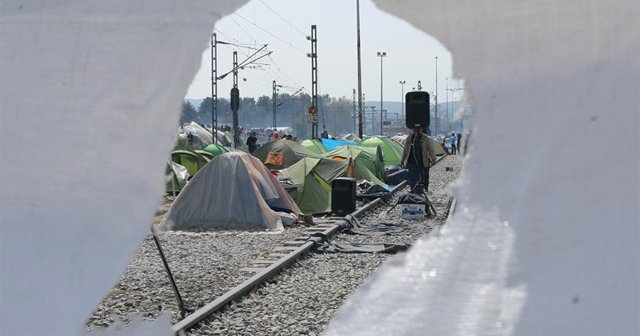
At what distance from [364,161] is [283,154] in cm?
296

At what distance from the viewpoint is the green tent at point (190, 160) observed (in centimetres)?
2216

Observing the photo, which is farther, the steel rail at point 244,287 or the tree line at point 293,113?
the tree line at point 293,113

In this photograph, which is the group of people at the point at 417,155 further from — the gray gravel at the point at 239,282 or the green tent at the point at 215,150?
the green tent at the point at 215,150

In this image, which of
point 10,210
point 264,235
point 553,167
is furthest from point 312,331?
point 264,235

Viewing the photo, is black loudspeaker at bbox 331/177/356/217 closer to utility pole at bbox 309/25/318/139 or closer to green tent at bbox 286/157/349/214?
green tent at bbox 286/157/349/214

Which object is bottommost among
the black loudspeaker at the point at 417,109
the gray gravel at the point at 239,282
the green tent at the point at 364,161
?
the gray gravel at the point at 239,282

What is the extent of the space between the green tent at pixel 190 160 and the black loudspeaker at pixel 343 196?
24.2 feet

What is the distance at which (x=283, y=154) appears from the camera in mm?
20797

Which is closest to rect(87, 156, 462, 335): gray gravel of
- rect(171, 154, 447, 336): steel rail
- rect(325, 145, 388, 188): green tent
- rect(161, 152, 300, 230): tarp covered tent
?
rect(171, 154, 447, 336): steel rail

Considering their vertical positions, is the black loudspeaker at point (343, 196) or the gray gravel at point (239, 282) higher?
the black loudspeaker at point (343, 196)

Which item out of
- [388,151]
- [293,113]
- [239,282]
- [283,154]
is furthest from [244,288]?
[293,113]

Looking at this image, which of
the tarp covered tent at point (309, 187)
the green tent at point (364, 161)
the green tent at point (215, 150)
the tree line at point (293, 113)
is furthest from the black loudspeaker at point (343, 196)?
the tree line at point (293, 113)

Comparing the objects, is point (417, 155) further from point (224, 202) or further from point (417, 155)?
point (224, 202)

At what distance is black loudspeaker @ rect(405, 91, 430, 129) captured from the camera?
1656cm
